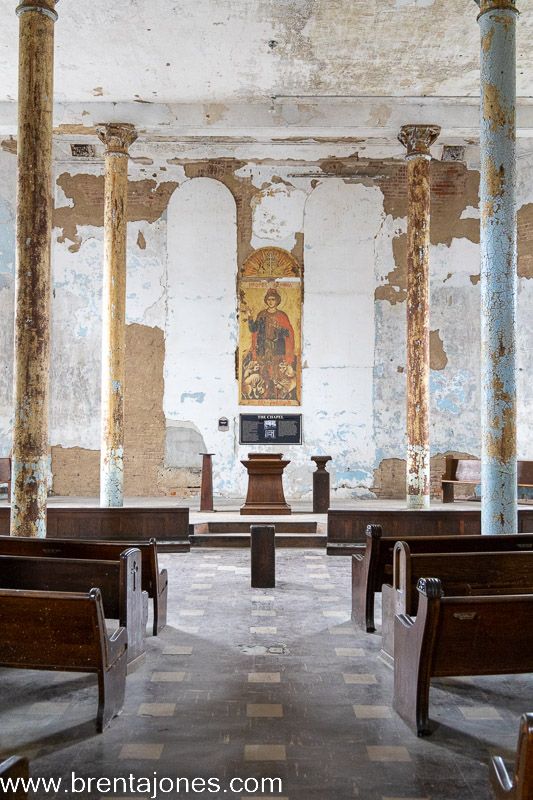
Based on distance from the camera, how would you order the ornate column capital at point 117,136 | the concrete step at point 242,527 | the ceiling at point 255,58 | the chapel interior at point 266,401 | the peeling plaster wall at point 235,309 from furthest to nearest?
the peeling plaster wall at point 235,309, the ornate column capital at point 117,136, the concrete step at point 242,527, the ceiling at point 255,58, the chapel interior at point 266,401

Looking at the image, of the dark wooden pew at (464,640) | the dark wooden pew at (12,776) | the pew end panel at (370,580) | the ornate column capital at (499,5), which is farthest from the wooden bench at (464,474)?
the dark wooden pew at (12,776)

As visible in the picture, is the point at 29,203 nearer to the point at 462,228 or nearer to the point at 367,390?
the point at 367,390

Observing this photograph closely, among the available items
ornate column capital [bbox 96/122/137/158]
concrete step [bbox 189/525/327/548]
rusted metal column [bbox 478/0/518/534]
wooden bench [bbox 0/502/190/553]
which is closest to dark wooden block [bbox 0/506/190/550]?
wooden bench [bbox 0/502/190/553]

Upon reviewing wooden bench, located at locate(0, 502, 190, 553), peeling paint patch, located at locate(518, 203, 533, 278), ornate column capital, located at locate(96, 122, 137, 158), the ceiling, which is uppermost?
the ceiling

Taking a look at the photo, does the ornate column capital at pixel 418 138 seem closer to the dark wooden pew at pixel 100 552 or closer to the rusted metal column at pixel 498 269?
the rusted metal column at pixel 498 269

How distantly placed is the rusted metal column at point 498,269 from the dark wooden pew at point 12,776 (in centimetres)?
554

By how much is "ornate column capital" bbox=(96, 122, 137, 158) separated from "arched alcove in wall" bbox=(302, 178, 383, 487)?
14.2ft

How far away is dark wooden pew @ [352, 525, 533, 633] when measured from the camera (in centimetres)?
552

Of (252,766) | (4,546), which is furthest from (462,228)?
(252,766)

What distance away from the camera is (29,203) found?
681 centimetres

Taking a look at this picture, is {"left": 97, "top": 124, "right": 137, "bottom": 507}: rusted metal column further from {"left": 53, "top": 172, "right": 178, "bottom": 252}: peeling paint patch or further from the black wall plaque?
the black wall plaque

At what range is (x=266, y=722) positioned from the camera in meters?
3.80

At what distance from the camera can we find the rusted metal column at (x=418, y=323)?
11070 millimetres

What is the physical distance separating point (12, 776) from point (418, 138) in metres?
11.1
